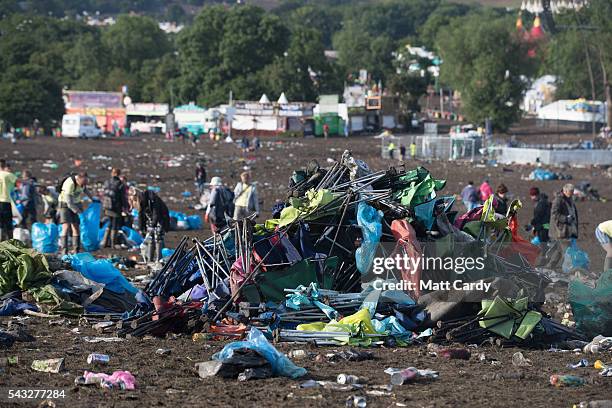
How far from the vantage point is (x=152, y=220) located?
17.9 meters

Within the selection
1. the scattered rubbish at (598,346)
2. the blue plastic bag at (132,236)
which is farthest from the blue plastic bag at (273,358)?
the blue plastic bag at (132,236)

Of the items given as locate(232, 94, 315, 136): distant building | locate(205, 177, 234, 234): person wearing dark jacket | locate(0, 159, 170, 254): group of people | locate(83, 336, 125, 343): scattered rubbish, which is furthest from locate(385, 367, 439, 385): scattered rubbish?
locate(232, 94, 315, 136): distant building

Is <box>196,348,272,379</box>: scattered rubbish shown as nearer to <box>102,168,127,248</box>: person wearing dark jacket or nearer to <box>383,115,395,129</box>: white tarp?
<box>102,168,127,248</box>: person wearing dark jacket

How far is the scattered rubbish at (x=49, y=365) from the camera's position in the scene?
9.80 m

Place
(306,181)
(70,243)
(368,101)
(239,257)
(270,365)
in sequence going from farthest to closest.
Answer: (368,101) → (70,243) → (306,181) → (239,257) → (270,365)

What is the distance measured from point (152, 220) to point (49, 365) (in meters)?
8.14

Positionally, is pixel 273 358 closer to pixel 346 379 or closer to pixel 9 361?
pixel 346 379

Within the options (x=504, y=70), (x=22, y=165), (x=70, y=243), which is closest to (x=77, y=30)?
(x=504, y=70)

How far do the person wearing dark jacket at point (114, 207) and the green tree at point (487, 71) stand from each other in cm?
5611

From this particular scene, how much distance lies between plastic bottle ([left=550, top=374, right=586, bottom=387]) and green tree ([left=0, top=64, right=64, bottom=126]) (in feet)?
241

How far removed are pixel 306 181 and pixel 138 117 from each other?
80.2 meters

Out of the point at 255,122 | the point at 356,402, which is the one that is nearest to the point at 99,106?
the point at 255,122

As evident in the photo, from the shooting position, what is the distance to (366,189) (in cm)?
1297

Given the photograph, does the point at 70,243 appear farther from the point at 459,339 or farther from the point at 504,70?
the point at 504,70
